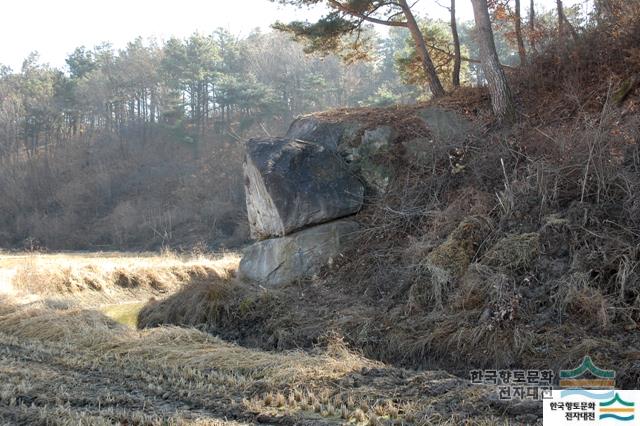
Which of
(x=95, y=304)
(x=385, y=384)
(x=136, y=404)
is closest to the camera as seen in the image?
(x=136, y=404)

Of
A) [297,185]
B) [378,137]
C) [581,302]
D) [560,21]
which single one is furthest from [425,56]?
[581,302]

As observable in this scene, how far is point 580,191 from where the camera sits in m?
Answer: 8.98

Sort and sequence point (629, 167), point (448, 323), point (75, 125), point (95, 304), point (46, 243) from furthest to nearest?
1. point (75, 125)
2. point (46, 243)
3. point (95, 304)
4. point (629, 167)
5. point (448, 323)

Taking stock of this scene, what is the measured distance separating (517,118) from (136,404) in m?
9.04

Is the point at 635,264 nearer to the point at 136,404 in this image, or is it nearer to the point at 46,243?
the point at 136,404

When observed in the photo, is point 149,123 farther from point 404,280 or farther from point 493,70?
point 404,280

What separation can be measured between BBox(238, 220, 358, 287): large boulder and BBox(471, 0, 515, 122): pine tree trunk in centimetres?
373

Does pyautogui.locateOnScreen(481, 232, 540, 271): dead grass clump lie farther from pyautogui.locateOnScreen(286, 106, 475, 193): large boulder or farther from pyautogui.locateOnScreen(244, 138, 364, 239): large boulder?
pyautogui.locateOnScreen(244, 138, 364, 239): large boulder

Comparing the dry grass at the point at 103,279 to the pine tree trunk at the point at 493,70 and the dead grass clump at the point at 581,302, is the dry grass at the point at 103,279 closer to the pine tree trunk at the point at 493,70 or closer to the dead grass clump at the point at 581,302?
the pine tree trunk at the point at 493,70

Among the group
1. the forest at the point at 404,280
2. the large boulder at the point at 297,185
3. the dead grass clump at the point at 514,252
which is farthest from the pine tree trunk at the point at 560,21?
the dead grass clump at the point at 514,252

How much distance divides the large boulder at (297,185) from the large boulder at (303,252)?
20 cm

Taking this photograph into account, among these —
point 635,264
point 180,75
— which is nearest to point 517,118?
point 635,264

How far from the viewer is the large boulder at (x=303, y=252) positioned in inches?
457

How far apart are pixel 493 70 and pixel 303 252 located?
17.2 ft
